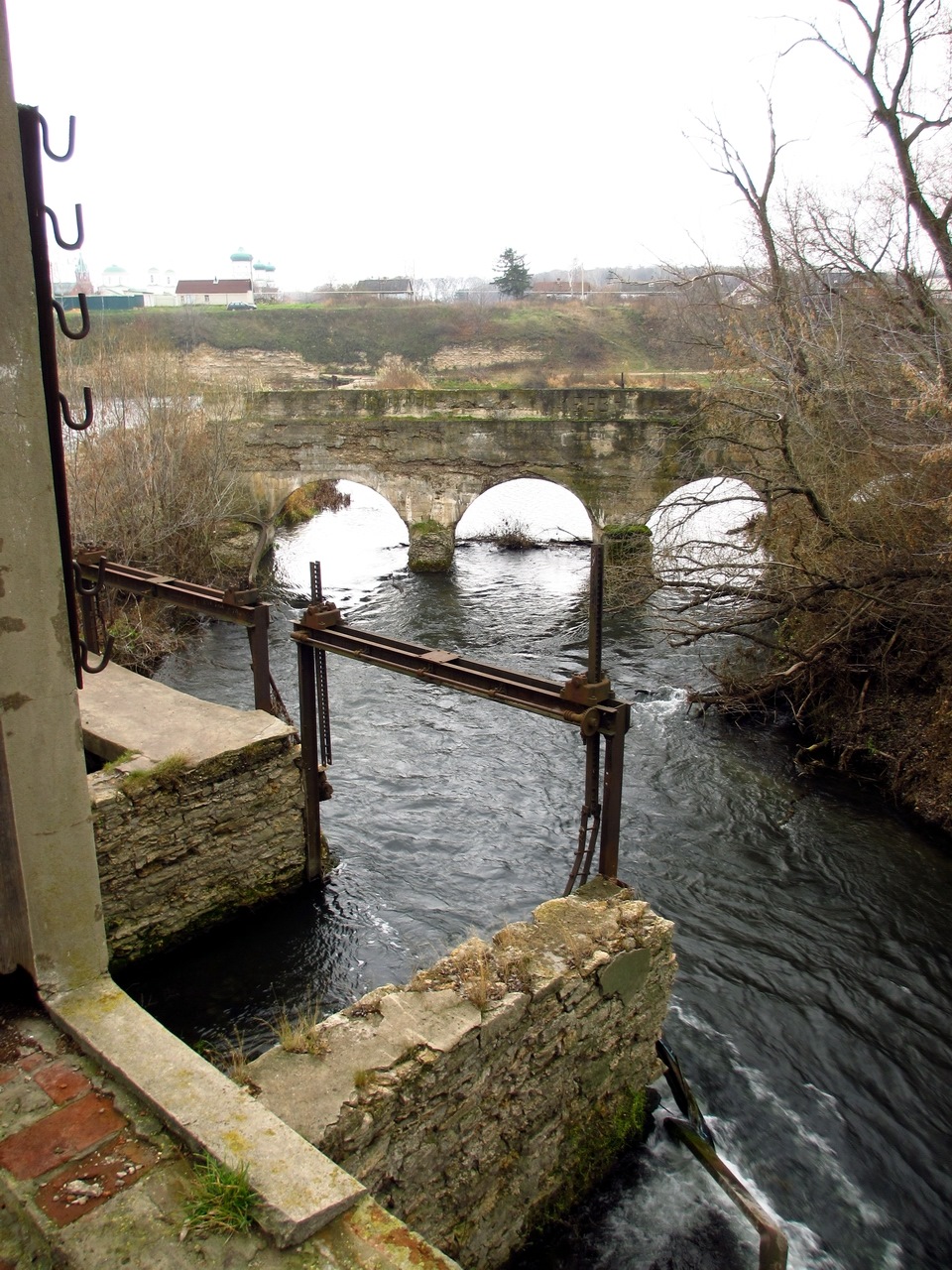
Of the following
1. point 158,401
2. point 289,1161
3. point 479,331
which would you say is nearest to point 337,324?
point 479,331

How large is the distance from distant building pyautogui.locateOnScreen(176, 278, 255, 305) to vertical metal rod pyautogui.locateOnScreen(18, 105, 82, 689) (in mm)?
76668

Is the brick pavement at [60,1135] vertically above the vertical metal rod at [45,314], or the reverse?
the vertical metal rod at [45,314]

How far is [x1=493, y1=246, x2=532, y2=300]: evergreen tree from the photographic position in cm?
6531

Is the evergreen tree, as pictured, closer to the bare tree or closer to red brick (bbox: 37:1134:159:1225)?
the bare tree

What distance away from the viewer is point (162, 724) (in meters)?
7.62

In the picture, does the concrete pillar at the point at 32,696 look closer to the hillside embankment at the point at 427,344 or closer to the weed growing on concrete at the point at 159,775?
the weed growing on concrete at the point at 159,775

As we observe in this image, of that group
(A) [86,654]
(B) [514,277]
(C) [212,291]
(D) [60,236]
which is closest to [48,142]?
(D) [60,236]

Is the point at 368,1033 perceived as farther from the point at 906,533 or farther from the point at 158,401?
the point at 158,401

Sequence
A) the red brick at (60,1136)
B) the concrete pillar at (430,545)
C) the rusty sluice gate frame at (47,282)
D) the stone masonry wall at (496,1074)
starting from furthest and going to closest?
the concrete pillar at (430,545), the stone masonry wall at (496,1074), the rusty sluice gate frame at (47,282), the red brick at (60,1136)

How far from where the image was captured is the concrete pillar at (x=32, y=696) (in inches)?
122

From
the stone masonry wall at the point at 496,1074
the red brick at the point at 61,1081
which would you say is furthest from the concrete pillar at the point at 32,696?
the stone masonry wall at the point at 496,1074

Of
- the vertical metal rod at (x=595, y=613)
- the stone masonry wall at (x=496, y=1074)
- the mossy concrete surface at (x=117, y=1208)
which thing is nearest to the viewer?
the mossy concrete surface at (x=117, y=1208)

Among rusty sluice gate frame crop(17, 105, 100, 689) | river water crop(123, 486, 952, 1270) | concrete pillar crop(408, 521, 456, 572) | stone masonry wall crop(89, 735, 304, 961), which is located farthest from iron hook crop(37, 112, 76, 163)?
concrete pillar crop(408, 521, 456, 572)

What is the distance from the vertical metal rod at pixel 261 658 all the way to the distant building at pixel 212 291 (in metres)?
73.2
